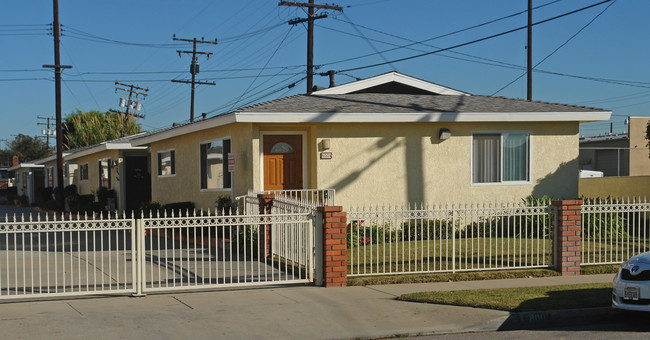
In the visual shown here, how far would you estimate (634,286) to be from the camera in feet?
27.5

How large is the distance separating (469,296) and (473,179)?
8047mm

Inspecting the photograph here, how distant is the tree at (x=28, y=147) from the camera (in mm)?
91312

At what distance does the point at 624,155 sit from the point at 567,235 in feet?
86.2

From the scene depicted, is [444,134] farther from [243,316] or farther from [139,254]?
[243,316]

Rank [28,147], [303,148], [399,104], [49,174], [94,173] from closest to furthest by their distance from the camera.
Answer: [303,148] < [399,104] < [94,173] < [49,174] < [28,147]

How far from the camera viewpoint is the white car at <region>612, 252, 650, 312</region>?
8.31 metres

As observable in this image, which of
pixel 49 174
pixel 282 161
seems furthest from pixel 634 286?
pixel 49 174

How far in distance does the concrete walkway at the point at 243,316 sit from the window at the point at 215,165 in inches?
314

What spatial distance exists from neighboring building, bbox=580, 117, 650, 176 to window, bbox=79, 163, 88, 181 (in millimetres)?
23940

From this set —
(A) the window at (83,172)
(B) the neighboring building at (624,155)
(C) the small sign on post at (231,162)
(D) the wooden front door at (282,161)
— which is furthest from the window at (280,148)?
(B) the neighboring building at (624,155)

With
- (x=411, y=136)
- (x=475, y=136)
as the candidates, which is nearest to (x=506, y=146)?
(x=475, y=136)

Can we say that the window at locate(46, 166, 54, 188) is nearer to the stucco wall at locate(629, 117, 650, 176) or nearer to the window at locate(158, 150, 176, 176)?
the window at locate(158, 150, 176, 176)

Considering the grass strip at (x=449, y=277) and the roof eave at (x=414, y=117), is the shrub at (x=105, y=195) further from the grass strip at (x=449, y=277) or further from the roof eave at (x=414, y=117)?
the grass strip at (x=449, y=277)

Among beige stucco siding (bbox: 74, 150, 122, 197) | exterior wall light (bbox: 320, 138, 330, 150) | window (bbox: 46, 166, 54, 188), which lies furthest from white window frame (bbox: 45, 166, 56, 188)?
exterior wall light (bbox: 320, 138, 330, 150)
